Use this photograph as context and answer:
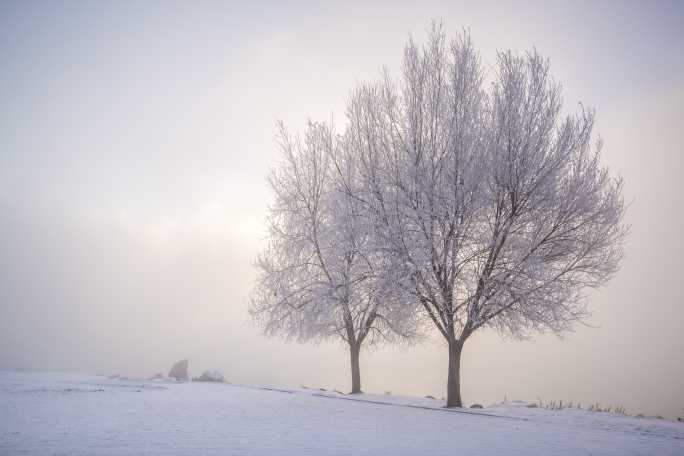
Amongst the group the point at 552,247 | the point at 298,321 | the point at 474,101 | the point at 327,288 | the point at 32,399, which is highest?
the point at 474,101

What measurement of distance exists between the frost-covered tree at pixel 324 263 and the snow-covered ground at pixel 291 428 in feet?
11.6

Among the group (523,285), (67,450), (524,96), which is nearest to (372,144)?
(524,96)

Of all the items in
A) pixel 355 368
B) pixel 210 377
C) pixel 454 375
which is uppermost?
pixel 454 375

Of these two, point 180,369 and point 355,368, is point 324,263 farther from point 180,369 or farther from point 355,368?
point 180,369

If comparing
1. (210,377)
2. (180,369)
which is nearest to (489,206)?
(210,377)

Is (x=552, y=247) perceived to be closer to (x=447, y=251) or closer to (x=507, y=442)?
(x=447, y=251)

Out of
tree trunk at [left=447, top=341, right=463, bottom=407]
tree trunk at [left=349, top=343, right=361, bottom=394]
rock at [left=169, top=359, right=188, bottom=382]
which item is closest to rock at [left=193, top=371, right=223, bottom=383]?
rock at [left=169, top=359, right=188, bottom=382]

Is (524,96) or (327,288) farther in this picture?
(327,288)

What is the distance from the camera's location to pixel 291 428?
967 cm

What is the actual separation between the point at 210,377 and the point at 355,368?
860 centimetres

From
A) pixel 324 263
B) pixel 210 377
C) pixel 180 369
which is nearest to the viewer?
pixel 324 263

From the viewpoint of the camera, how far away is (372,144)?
15914 mm

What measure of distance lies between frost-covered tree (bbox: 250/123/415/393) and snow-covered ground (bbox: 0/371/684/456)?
11.6 ft

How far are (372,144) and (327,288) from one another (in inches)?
221
